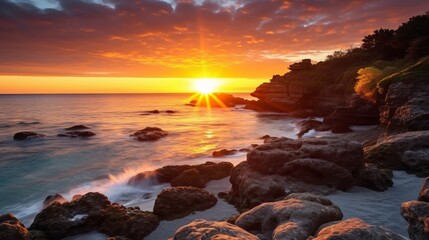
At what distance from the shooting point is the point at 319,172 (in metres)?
11.8

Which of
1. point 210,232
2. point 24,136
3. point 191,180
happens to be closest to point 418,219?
point 210,232

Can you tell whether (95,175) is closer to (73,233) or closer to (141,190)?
A: (141,190)

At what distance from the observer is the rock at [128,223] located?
1082 cm

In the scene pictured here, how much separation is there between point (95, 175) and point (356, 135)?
2196cm

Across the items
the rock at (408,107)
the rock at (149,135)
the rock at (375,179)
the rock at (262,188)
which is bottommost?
the rock at (149,135)

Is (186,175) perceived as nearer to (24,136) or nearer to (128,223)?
(128,223)

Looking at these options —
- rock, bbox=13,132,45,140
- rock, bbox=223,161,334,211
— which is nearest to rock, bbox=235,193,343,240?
rock, bbox=223,161,334,211

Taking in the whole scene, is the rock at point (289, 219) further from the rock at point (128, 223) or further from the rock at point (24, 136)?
the rock at point (24, 136)

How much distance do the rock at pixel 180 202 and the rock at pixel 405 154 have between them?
320 inches

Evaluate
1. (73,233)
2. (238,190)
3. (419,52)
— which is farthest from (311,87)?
(73,233)

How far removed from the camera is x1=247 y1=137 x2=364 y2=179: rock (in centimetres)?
1229

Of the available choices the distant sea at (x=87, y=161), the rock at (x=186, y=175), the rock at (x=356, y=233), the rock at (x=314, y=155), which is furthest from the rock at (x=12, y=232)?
the rock at (x=356, y=233)

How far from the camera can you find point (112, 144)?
37.3m

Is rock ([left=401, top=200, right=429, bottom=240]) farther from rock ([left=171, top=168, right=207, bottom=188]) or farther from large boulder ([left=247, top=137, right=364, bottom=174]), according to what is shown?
rock ([left=171, top=168, right=207, bottom=188])
